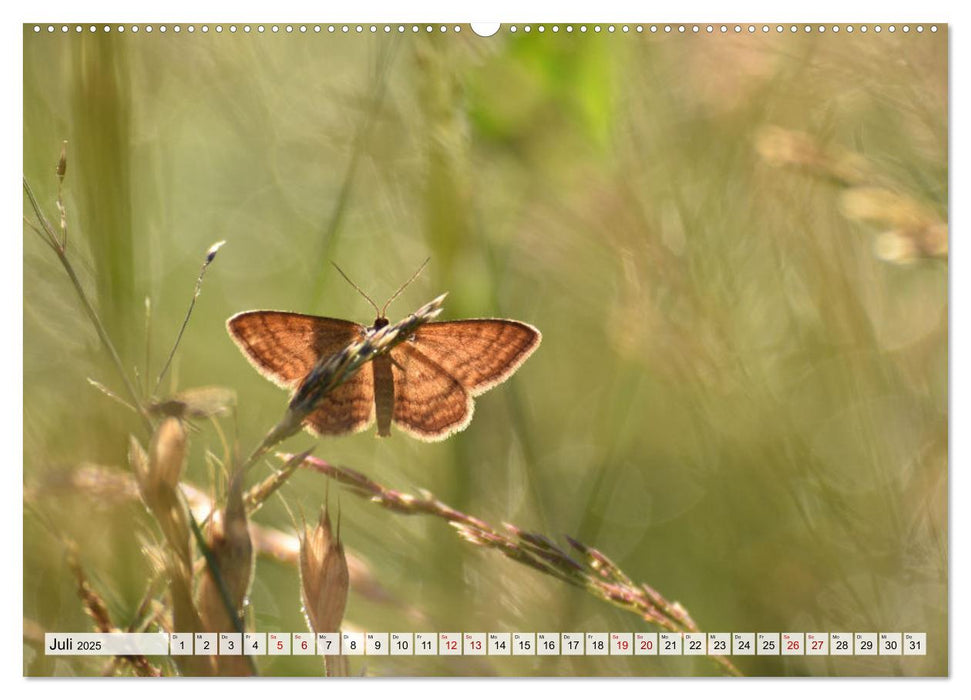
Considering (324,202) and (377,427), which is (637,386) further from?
(324,202)

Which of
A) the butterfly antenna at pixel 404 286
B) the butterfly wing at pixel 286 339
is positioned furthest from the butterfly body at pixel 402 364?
the butterfly antenna at pixel 404 286

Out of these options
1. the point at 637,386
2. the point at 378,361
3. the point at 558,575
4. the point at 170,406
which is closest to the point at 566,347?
the point at 637,386

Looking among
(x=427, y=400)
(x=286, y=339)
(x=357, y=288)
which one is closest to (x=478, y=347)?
(x=427, y=400)

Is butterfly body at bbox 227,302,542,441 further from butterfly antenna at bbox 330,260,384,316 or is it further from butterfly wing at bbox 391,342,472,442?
butterfly antenna at bbox 330,260,384,316

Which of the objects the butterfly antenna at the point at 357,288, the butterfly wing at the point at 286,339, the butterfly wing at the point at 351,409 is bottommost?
the butterfly wing at the point at 351,409

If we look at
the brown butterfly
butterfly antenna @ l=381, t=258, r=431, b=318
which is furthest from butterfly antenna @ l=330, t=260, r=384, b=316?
the brown butterfly

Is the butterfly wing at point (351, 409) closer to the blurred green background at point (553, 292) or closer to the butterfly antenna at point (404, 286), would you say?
the blurred green background at point (553, 292)
